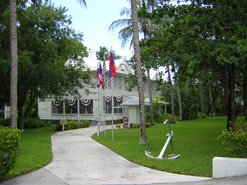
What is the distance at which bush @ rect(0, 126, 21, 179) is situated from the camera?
20.5 feet

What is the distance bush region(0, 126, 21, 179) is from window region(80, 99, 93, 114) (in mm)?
20490

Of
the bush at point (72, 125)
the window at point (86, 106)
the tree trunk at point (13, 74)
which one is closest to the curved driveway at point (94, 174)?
the tree trunk at point (13, 74)

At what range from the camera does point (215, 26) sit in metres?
10.7

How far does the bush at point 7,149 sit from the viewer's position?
626 centimetres

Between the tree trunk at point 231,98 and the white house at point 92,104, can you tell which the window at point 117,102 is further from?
the tree trunk at point 231,98

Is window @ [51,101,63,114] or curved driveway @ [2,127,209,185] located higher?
window @ [51,101,63,114]

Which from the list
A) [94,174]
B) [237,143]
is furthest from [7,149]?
[237,143]

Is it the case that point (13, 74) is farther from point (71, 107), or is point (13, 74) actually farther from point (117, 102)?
point (117, 102)

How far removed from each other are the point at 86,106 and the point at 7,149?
2110cm

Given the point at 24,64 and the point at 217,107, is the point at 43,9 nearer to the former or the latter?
the point at 24,64

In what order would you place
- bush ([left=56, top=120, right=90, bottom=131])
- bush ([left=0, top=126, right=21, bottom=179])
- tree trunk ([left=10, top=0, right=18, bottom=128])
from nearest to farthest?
bush ([left=0, top=126, right=21, bottom=179]), tree trunk ([left=10, top=0, right=18, bottom=128]), bush ([left=56, top=120, right=90, bottom=131])

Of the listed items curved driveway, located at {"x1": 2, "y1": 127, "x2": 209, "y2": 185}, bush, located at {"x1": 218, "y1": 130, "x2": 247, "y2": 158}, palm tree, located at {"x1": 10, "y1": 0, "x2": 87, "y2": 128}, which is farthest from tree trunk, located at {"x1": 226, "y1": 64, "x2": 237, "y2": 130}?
palm tree, located at {"x1": 10, "y1": 0, "x2": 87, "y2": 128}

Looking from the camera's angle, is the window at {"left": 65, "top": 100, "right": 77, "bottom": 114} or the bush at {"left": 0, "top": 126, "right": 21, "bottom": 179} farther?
the window at {"left": 65, "top": 100, "right": 77, "bottom": 114}

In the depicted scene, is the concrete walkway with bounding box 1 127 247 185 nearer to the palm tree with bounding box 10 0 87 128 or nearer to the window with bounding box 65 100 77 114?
the palm tree with bounding box 10 0 87 128
